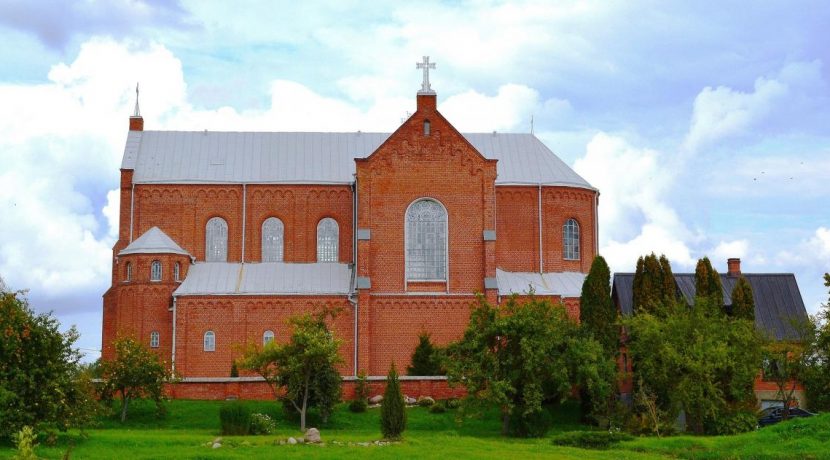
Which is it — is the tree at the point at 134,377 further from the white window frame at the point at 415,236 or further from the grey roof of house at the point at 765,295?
the grey roof of house at the point at 765,295

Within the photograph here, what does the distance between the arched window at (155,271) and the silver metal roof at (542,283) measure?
1656 cm

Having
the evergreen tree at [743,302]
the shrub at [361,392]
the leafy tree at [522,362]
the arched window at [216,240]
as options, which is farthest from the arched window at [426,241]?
the evergreen tree at [743,302]

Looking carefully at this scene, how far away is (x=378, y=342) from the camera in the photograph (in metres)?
56.1

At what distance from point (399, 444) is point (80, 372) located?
11.9m

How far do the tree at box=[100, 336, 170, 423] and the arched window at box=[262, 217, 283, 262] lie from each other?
17950mm

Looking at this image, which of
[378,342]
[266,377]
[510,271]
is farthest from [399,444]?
[510,271]

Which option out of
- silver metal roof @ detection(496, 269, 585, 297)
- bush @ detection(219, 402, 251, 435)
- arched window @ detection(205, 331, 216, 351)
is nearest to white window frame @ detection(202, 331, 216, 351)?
arched window @ detection(205, 331, 216, 351)

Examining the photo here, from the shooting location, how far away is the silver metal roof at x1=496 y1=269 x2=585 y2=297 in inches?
2323

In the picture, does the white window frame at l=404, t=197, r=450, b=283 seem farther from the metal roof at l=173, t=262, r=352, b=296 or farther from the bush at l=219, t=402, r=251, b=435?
the bush at l=219, t=402, r=251, b=435

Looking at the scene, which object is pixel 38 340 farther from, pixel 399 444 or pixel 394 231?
pixel 394 231

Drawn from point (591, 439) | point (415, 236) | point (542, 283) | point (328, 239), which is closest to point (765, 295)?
point (542, 283)

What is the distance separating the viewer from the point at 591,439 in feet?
119

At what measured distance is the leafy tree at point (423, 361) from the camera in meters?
52.4

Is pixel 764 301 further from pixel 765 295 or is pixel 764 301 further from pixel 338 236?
pixel 338 236
